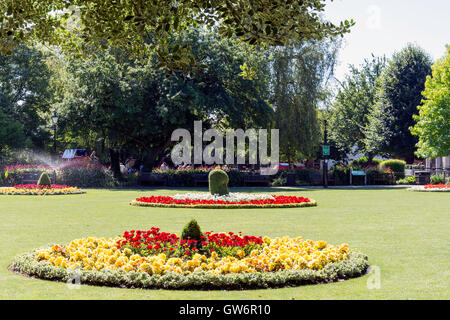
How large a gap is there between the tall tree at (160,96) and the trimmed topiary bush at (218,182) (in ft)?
38.6

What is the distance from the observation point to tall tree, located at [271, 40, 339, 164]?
3812 centimetres

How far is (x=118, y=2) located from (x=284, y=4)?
2456 millimetres

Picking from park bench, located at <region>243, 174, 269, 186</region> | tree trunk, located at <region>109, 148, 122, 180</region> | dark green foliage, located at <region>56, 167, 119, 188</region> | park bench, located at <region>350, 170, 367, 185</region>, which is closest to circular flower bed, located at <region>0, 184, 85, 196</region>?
dark green foliage, located at <region>56, 167, 119, 188</region>

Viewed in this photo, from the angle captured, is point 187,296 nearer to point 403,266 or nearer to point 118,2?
point 403,266

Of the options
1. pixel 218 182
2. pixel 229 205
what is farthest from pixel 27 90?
Answer: pixel 229 205

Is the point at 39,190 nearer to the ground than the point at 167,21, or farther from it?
nearer to the ground

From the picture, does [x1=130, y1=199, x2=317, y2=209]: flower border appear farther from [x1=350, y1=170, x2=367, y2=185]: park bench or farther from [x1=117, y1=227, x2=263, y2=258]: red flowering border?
[x1=350, y1=170, x2=367, y2=185]: park bench

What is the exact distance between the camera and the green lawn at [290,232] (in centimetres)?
634

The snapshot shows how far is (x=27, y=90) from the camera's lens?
4706 centimetres

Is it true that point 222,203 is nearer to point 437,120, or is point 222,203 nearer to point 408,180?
point 437,120

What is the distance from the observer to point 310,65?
1506 inches

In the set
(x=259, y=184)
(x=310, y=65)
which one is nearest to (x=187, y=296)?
(x=259, y=184)

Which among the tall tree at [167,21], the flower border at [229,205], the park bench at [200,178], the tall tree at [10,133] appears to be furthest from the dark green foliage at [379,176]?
the tall tree at [167,21]

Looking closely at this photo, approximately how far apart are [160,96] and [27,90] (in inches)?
696
